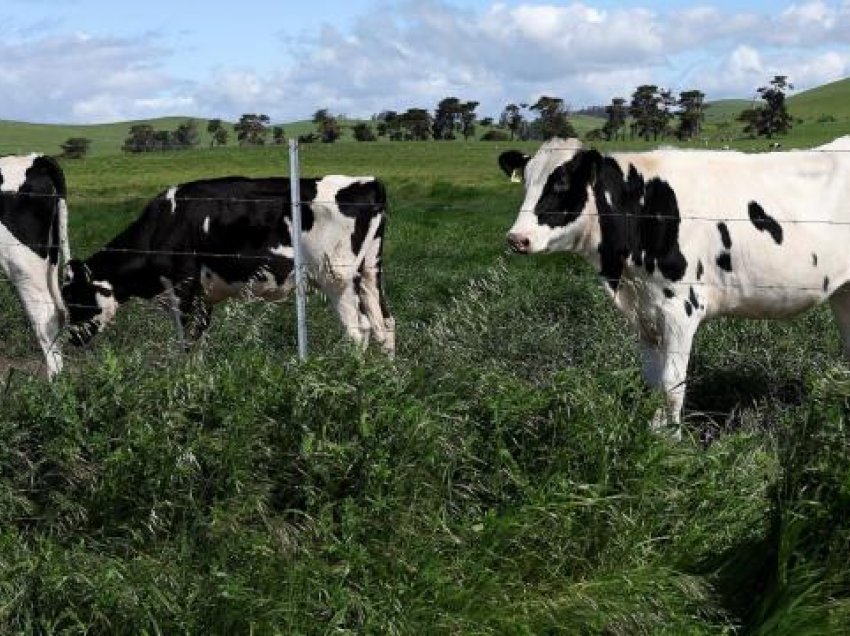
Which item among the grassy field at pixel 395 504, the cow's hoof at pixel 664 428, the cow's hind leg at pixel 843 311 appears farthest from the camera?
the cow's hind leg at pixel 843 311

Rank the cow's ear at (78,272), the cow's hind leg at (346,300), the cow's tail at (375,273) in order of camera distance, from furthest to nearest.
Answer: the cow's ear at (78,272), the cow's tail at (375,273), the cow's hind leg at (346,300)

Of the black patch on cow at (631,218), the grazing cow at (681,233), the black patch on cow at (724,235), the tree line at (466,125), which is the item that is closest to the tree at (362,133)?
the tree line at (466,125)

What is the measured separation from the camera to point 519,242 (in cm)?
704

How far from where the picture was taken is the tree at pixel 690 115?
81500 mm

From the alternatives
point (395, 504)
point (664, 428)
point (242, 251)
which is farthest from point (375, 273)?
point (395, 504)

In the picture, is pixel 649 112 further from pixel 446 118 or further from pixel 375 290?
pixel 375 290

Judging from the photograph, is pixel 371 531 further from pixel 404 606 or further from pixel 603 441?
pixel 603 441

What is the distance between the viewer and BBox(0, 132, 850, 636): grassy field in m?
3.86

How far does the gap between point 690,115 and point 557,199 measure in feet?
278

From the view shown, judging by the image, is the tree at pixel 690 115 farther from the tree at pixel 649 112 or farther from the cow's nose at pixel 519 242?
the cow's nose at pixel 519 242

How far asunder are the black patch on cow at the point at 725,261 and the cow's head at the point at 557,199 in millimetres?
822

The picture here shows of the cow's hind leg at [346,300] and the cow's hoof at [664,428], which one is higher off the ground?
the cow's hoof at [664,428]

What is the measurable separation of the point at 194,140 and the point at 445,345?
11789 centimetres

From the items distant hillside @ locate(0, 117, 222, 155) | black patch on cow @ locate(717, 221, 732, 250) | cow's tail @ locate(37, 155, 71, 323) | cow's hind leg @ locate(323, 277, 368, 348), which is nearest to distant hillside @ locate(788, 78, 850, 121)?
distant hillside @ locate(0, 117, 222, 155)
